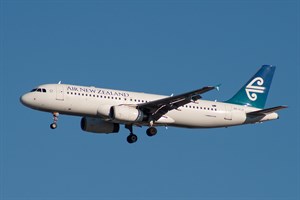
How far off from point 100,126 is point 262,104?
1548 centimetres

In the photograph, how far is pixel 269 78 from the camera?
2938 inches

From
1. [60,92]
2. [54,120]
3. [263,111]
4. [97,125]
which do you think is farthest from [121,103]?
[263,111]

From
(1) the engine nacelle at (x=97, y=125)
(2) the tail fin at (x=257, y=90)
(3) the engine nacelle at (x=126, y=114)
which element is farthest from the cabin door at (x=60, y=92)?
(2) the tail fin at (x=257, y=90)

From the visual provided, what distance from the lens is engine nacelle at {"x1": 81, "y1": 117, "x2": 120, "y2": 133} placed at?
68312mm

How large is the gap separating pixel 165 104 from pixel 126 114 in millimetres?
3440

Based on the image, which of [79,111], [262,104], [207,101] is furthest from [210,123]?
[79,111]

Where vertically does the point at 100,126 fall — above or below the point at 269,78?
below

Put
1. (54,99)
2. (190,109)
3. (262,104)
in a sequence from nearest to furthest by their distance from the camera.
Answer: (54,99) → (190,109) → (262,104)

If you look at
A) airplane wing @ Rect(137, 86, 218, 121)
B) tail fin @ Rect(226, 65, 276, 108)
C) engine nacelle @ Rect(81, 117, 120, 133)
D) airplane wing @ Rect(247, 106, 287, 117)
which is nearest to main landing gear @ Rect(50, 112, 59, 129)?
engine nacelle @ Rect(81, 117, 120, 133)

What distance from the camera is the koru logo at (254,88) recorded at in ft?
239

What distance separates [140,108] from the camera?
65.1 metres

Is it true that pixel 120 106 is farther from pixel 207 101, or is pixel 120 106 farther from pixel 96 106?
pixel 207 101

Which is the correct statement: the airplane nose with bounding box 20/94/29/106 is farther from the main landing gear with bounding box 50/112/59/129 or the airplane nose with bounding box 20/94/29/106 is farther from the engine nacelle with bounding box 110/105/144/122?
the engine nacelle with bounding box 110/105/144/122

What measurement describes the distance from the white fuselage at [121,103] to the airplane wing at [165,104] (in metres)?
0.76
